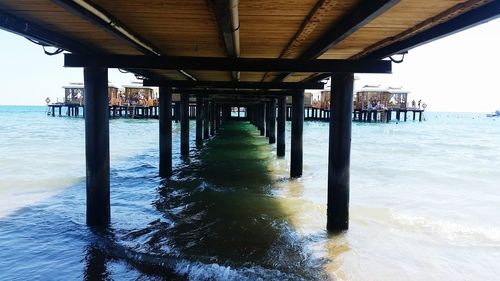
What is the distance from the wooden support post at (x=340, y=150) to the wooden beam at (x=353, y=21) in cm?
103

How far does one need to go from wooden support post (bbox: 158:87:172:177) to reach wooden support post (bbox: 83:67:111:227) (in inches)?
203

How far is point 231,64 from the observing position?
20.1 ft

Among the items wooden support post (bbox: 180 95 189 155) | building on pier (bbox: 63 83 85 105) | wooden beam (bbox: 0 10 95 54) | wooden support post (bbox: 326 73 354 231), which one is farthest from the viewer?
building on pier (bbox: 63 83 85 105)

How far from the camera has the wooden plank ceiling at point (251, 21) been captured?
11.9 feet

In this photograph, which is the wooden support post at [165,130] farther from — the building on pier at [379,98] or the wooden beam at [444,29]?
the building on pier at [379,98]

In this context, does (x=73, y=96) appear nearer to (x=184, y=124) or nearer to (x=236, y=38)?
(x=184, y=124)

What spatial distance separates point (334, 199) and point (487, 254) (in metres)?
2.30

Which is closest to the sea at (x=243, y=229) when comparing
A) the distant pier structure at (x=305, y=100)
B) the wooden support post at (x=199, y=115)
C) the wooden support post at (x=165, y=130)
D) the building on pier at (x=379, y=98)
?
the wooden support post at (x=165, y=130)

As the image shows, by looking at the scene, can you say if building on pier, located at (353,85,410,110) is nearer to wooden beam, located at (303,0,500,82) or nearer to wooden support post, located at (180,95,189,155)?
wooden support post, located at (180,95,189,155)

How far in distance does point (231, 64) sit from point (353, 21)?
2598 mm

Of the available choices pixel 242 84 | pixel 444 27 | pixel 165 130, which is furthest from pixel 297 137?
pixel 444 27

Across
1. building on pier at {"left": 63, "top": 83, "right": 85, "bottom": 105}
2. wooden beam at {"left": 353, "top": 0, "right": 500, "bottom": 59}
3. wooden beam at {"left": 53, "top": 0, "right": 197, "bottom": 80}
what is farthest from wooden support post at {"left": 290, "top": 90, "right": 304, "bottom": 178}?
building on pier at {"left": 63, "top": 83, "right": 85, "bottom": 105}

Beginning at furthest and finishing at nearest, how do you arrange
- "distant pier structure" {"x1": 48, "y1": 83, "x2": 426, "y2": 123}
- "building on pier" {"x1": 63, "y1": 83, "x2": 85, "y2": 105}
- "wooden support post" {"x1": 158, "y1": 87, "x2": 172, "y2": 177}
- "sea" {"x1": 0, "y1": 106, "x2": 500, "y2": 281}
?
"building on pier" {"x1": 63, "y1": 83, "x2": 85, "y2": 105}
"distant pier structure" {"x1": 48, "y1": 83, "x2": 426, "y2": 123}
"wooden support post" {"x1": 158, "y1": 87, "x2": 172, "y2": 177}
"sea" {"x1": 0, "y1": 106, "x2": 500, "y2": 281}

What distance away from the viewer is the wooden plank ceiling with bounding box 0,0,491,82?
143 inches
